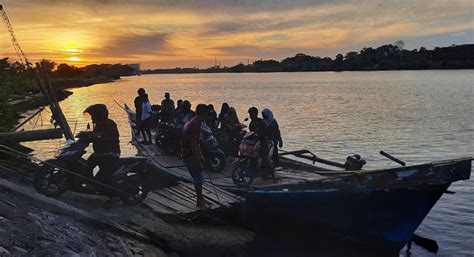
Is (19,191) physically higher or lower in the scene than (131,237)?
higher

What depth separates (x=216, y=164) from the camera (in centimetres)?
1325

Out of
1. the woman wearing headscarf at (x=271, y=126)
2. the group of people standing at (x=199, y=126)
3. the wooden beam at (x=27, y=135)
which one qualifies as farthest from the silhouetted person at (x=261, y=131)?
the wooden beam at (x=27, y=135)

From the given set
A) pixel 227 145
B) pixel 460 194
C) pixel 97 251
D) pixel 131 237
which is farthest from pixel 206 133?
pixel 460 194

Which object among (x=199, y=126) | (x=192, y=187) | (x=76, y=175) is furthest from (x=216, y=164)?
(x=76, y=175)

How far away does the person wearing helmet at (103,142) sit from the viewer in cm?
927

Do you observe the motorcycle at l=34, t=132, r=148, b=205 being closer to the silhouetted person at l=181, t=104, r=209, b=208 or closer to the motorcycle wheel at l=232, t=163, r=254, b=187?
the silhouetted person at l=181, t=104, r=209, b=208

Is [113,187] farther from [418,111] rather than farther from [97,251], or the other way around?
[418,111]

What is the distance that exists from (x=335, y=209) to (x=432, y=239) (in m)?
4.46

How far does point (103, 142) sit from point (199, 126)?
6.52 feet

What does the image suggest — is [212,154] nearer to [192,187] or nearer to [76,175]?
[192,187]

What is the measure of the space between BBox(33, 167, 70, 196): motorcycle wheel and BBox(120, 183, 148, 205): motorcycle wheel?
4.00 ft

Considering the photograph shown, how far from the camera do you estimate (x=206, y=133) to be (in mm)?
13344

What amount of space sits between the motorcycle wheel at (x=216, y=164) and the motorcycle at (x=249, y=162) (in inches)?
65.0

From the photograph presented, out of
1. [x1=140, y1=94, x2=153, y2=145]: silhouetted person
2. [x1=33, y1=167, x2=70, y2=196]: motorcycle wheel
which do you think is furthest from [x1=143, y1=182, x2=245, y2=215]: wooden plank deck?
[x1=140, y1=94, x2=153, y2=145]: silhouetted person
